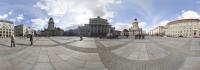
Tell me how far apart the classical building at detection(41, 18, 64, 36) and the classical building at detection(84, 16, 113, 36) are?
0.26m

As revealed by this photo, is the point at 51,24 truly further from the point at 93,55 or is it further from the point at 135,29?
the point at 135,29

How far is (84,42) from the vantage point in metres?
2.03

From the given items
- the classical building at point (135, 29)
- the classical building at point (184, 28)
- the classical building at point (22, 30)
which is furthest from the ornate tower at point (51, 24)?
the classical building at point (184, 28)

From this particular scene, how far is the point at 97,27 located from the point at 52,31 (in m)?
0.44

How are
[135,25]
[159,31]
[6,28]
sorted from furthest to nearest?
1. [159,31]
2. [135,25]
3. [6,28]

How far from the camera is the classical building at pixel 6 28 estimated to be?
1.75m

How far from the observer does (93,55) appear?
195 cm

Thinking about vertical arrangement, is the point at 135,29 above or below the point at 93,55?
above

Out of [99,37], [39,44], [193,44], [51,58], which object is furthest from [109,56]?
[193,44]

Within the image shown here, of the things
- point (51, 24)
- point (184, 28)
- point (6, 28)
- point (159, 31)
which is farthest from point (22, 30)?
point (184, 28)

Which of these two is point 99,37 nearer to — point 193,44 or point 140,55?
point 140,55

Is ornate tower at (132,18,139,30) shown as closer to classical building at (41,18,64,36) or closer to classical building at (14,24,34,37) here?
classical building at (41,18,64,36)

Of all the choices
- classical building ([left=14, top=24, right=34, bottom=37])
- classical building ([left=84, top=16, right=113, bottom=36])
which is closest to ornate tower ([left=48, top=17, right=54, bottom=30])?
classical building ([left=14, top=24, right=34, bottom=37])

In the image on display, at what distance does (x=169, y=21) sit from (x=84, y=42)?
912 millimetres
